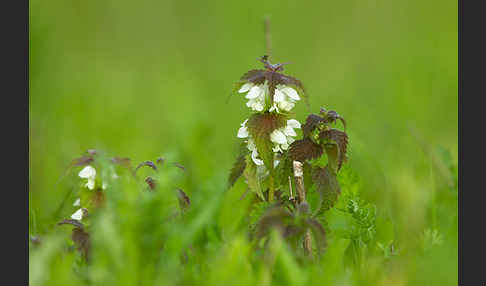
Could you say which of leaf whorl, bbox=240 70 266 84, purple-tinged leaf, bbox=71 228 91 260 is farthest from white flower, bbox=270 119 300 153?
purple-tinged leaf, bbox=71 228 91 260

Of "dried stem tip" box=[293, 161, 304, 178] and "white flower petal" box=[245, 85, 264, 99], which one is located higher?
"white flower petal" box=[245, 85, 264, 99]

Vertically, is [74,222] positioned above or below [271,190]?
below

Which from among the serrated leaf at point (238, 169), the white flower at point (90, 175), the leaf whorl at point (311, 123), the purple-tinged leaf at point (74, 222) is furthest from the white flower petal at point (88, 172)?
the leaf whorl at point (311, 123)

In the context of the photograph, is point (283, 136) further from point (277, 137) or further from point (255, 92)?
point (255, 92)

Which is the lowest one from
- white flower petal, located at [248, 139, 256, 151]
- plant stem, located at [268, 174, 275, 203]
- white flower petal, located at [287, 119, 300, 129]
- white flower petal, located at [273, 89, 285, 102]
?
plant stem, located at [268, 174, 275, 203]

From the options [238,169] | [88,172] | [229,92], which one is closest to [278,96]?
[238,169]

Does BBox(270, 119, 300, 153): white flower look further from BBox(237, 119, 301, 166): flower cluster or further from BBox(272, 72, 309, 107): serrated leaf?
BBox(272, 72, 309, 107): serrated leaf

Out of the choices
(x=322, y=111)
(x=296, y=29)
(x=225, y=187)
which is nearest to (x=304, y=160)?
(x=322, y=111)

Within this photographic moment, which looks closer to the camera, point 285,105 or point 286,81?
point 286,81
